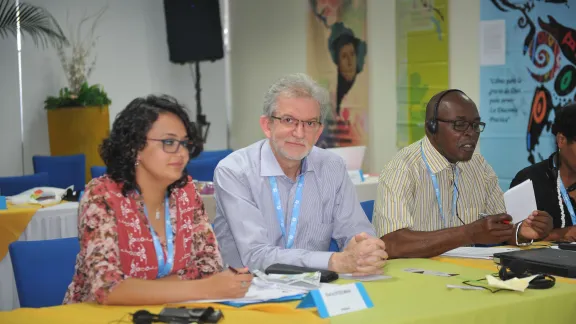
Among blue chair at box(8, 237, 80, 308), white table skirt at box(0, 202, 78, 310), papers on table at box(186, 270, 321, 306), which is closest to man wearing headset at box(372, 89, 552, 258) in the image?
papers on table at box(186, 270, 321, 306)

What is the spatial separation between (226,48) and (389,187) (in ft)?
25.9

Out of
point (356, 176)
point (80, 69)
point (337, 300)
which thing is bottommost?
point (356, 176)

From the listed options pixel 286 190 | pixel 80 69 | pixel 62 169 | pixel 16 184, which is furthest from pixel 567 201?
pixel 80 69

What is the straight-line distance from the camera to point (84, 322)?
6.46ft

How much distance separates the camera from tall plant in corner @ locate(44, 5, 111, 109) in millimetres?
9039

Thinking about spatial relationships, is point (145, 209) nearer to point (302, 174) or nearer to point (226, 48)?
point (302, 174)

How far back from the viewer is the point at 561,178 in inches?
144

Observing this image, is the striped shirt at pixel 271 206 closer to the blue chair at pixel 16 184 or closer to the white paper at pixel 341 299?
the white paper at pixel 341 299

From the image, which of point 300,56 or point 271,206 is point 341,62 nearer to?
point 300,56

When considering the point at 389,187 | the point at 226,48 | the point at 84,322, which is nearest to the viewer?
the point at 84,322

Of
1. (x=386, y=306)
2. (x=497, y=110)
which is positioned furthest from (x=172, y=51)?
(x=386, y=306)

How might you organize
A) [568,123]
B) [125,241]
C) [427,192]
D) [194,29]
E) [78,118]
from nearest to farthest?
[125,241], [427,192], [568,123], [78,118], [194,29]

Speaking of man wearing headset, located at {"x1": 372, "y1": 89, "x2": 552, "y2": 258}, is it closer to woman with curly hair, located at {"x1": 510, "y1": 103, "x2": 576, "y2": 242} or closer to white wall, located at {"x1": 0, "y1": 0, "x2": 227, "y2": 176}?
woman with curly hair, located at {"x1": 510, "y1": 103, "x2": 576, "y2": 242}

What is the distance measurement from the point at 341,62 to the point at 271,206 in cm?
523
